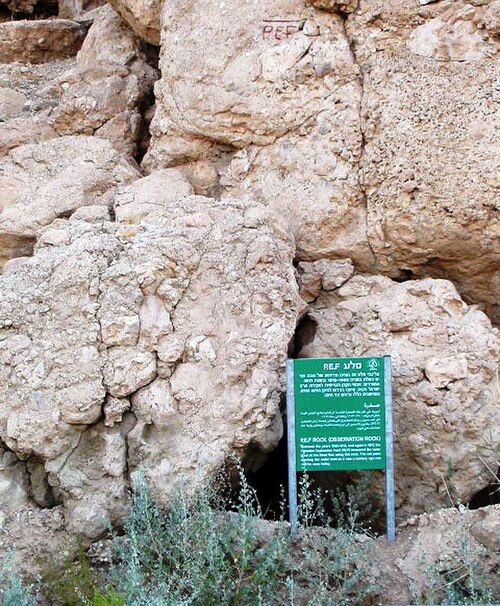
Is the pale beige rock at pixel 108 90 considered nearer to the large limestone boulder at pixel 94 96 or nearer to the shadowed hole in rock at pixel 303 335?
the large limestone boulder at pixel 94 96

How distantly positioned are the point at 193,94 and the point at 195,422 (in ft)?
6.65

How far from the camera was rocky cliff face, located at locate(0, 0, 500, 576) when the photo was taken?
3.60 meters

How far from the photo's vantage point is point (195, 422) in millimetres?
3607

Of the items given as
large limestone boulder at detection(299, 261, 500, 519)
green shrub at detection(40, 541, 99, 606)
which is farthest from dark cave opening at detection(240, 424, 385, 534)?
green shrub at detection(40, 541, 99, 606)

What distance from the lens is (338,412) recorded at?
353 cm

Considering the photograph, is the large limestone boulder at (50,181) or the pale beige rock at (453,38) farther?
the large limestone boulder at (50,181)

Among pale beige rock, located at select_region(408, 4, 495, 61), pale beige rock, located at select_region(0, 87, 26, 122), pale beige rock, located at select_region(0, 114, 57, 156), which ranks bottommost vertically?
pale beige rock, located at select_region(0, 114, 57, 156)

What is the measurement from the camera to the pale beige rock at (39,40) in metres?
6.20

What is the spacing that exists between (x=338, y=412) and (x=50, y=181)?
2.40 meters

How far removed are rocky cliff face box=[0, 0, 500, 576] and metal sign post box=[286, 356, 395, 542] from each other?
21cm

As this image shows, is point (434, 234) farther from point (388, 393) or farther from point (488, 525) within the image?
point (488, 525)

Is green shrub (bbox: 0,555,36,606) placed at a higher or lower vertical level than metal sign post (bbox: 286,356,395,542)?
lower

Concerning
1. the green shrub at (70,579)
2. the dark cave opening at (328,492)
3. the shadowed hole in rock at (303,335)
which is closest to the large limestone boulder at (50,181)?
the shadowed hole in rock at (303,335)

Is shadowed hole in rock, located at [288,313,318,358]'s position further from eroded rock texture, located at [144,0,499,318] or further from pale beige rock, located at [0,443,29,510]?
pale beige rock, located at [0,443,29,510]
